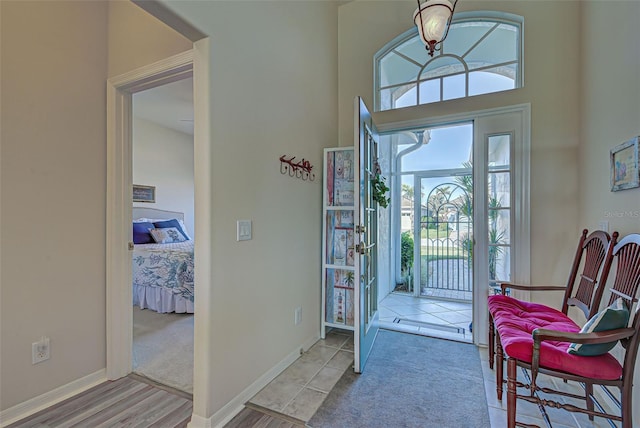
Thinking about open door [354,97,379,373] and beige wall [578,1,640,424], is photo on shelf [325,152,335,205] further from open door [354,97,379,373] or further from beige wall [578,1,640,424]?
beige wall [578,1,640,424]

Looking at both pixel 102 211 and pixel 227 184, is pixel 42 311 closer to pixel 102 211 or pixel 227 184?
pixel 102 211

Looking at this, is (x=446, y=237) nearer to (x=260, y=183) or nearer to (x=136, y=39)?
(x=260, y=183)

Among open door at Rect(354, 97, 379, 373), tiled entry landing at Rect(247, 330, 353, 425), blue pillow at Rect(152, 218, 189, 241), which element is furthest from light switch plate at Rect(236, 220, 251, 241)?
blue pillow at Rect(152, 218, 189, 241)

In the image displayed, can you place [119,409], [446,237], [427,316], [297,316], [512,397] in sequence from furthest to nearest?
1. [446,237]
2. [427,316]
3. [297,316]
4. [119,409]
5. [512,397]

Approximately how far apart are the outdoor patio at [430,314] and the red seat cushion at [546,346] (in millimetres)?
1039

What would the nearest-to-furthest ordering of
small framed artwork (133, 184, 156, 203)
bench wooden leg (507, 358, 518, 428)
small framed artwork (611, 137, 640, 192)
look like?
1. bench wooden leg (507, 358, 518, 428)
2. small framed artwork (611, 137, 640, 192)
3. small framed artwork (133, 184, 156, 203)

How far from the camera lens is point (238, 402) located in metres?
1.73

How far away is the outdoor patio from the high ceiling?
370 centimetres

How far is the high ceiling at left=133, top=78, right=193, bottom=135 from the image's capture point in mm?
3754

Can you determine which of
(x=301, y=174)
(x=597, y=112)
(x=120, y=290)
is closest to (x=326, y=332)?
(x=301, y=174)

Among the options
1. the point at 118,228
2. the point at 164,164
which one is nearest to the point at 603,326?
the point at 118,228

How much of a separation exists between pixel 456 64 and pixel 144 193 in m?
5.12

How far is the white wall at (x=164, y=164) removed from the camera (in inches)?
198

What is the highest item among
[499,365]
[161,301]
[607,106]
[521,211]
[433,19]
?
[433,19]
